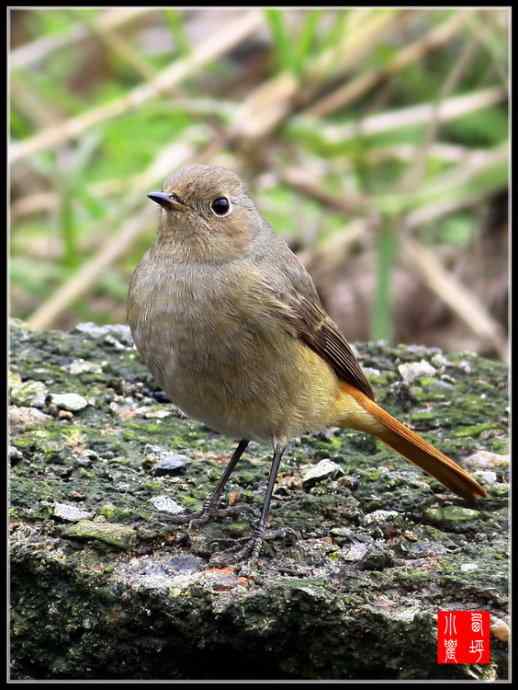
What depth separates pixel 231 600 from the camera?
3225 millimetres

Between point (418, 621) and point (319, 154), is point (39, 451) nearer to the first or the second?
point (418, 621)

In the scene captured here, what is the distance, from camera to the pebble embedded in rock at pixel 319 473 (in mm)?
4070

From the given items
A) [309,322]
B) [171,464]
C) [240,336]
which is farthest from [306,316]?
[171,464]

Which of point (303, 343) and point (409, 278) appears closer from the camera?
point (303, 343)

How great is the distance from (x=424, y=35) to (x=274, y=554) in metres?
4.54

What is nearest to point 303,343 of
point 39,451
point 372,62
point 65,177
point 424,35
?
point 39,451

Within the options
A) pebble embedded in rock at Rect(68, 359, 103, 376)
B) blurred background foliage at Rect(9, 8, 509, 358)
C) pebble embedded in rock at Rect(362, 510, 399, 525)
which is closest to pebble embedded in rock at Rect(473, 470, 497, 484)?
pebble embedded in rock at Rect(362, 510, 399, 525)

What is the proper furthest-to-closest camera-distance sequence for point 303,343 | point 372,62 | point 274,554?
1. point 372,62
2. point 303,343
3. point 274,554

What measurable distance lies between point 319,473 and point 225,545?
1.98ft

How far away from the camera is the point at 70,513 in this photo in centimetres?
353

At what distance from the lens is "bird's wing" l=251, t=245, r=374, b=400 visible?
151 inches

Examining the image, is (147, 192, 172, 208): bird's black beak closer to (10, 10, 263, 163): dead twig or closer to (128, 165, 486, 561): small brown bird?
(128, 165, 486, 561): small brown bird

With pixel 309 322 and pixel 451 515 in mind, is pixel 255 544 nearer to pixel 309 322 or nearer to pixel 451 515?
pixel 451 515

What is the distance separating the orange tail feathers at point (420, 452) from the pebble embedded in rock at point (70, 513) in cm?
108
